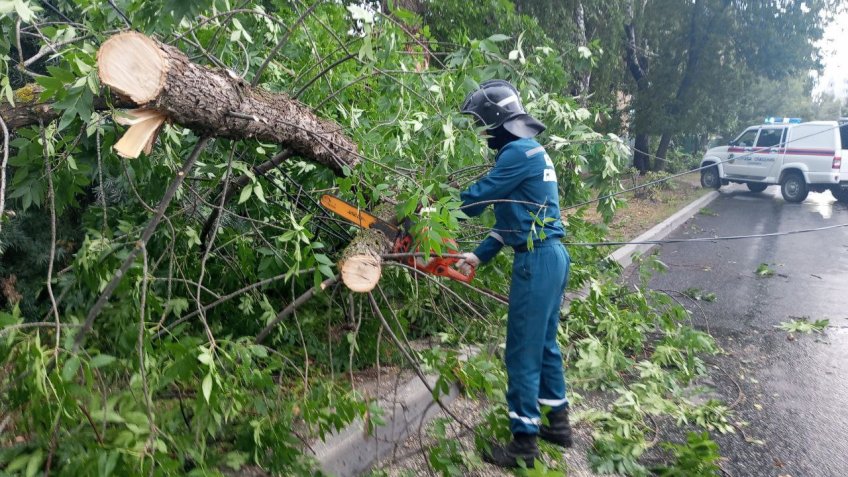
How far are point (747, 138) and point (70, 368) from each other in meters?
19.6

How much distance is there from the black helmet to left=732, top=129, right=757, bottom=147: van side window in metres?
16.7

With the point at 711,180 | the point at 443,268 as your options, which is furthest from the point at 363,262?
the point at 711,180


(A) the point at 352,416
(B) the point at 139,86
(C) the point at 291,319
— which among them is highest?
(B) the point at 139,86

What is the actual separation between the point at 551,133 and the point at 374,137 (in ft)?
6.09

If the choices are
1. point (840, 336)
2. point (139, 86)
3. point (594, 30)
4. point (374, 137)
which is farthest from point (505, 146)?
point (594, 30)

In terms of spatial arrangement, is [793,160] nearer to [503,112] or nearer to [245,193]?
[503,112]

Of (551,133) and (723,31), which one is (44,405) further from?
(723,31)

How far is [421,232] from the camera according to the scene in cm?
289

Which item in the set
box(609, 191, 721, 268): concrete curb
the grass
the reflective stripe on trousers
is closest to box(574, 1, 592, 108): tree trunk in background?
the grass

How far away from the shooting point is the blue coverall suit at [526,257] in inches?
132

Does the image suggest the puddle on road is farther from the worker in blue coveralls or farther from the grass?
the worker in blue coveralls

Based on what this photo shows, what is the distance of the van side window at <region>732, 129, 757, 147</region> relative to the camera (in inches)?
718

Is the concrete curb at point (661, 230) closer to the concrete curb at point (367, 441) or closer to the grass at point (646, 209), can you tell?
the grass at point (646, 209)

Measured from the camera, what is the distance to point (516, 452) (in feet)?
10.8
